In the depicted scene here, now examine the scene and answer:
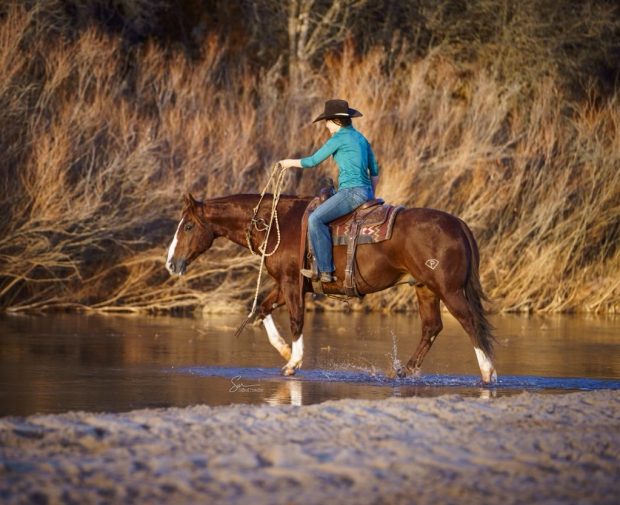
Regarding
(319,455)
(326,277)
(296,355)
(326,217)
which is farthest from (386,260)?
(319,455)

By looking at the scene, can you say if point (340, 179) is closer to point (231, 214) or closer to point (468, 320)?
point (231, 214)

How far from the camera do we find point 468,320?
1154cm

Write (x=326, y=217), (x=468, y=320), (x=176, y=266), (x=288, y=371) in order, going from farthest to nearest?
(x=176, y=266)
(x=326, y=217)
(x=288, y=371)
(x=468, y=320)

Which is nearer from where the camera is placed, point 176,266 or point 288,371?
point 288,371

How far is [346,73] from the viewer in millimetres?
25094

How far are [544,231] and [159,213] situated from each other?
7850 millimetres

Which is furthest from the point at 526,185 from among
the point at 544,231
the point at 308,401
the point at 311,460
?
the point at 311,460

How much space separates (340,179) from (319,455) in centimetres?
567

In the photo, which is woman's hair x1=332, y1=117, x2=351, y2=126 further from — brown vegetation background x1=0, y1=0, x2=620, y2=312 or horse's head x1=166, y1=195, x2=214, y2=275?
brown vegetation background x1=0, y1=0, x2=620, y2=312

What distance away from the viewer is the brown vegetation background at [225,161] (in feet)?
69.2

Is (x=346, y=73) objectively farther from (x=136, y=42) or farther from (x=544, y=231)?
(x=136, y=42)

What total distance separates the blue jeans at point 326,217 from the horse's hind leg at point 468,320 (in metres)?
1.26

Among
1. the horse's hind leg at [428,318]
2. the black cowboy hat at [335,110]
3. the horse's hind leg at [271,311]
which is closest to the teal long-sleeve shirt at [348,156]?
the black cowboy hat at [335,110]
